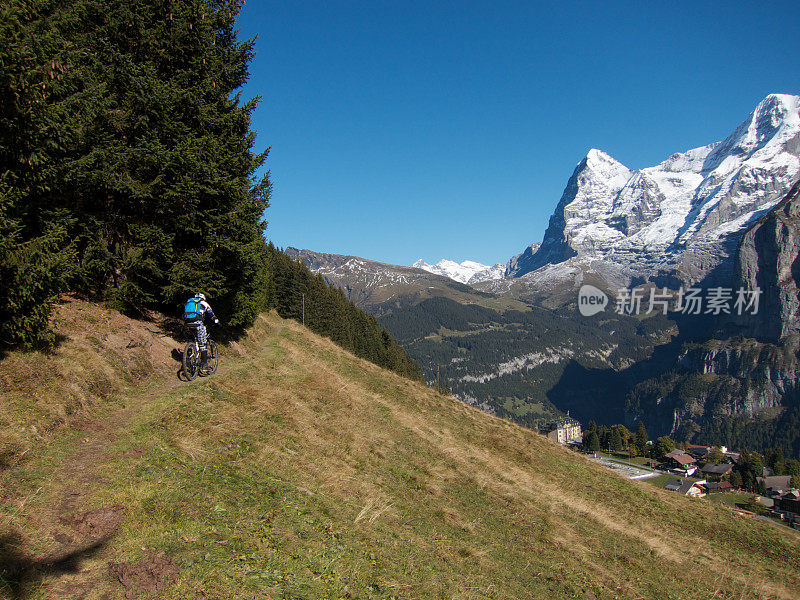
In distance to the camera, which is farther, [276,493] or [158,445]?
[158,445]

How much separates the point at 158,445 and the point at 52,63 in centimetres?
1029

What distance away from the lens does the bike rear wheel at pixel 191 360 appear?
50.7 feet

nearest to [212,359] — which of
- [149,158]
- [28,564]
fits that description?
[149,158]

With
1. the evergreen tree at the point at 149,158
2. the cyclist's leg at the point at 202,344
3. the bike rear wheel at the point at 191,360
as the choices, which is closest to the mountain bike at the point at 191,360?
the bike rear wheel at the point at 191,360

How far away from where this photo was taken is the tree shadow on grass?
204 inches

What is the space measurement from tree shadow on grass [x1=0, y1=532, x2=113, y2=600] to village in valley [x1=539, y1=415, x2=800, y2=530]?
88590mm

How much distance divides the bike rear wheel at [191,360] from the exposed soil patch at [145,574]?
394 inches

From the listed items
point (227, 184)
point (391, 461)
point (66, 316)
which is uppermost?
point (227, 184)

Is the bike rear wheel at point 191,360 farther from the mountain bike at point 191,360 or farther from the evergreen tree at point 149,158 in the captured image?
the evergreen tree at point 149,158

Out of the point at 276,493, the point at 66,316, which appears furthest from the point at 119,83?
the point at 276,493

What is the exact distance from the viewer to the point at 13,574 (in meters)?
5.32

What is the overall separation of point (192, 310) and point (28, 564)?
10431mm

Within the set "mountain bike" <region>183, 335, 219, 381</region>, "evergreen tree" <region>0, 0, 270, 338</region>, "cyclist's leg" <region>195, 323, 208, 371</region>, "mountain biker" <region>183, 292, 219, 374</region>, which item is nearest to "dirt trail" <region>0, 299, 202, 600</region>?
"mountain bike" <region>183, 335, 219, 381</region>

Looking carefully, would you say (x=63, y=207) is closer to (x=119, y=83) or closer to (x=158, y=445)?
(x=119, y=83)
